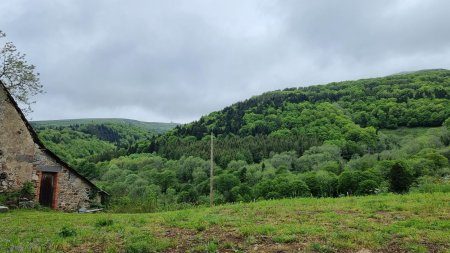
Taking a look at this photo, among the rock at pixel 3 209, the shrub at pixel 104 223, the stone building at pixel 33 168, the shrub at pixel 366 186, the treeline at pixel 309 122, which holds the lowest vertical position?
the shrub at pixel 366 186

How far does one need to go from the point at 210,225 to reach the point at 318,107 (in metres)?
168

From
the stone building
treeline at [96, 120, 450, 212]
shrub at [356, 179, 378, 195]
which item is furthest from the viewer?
treeline at [96, 120, 450, 212]

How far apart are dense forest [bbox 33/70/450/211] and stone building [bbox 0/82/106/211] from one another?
44.5 m

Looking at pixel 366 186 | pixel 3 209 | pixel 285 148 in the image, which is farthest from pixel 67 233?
pixel 285 148

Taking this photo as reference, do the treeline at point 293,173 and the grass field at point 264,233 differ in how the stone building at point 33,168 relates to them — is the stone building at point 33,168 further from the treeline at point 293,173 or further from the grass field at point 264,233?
the treeline at point 293,173

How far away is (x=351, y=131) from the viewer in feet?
499

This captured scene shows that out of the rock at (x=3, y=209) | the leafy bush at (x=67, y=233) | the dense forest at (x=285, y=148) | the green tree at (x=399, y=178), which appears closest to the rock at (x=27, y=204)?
the rock at (x=3, y=209)

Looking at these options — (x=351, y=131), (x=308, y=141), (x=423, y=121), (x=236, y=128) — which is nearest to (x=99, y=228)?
(x=308, y=141)

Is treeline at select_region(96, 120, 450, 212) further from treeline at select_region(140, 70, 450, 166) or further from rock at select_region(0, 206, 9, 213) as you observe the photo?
rock at select_region(0, 206, 9, 213)

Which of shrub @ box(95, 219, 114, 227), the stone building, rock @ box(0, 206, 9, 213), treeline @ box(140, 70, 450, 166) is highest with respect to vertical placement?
treeline @ box(140, 70, 450, 166)

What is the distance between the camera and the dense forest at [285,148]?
3639 inches

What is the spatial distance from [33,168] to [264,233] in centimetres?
2033

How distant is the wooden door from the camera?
27.1 metres

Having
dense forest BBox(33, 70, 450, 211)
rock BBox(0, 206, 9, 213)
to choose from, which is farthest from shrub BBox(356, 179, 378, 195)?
rock BBox(0, 206, 9, 213)
